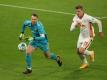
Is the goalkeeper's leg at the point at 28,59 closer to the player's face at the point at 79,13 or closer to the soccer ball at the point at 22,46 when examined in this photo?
the soccer ball at the point at 22,46

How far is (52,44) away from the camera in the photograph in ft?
68.9

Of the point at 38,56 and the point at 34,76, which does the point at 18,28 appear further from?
the point at 34,76

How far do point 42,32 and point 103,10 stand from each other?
10979mm

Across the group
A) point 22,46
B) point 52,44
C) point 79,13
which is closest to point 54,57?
point 22,46

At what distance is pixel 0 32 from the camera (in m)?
22.8

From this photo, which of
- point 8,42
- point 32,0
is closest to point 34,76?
point 8,42

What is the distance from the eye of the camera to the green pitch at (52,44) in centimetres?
1700

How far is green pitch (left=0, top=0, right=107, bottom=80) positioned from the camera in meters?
17.0

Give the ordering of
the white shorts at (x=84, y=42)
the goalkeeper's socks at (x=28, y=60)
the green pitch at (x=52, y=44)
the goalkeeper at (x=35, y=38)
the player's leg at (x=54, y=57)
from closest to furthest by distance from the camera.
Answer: the goalkeeper at (x=35, y=38)
the goalkeeper's socks at (x=28, y=60)
the green pitch at (x=52, y=44)
the white shorts at (x=84, y=42)
the player's leg at (x=54, y=57)

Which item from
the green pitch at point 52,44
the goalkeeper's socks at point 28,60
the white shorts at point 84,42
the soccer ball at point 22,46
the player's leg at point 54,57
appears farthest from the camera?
the player's leg at point 54,57

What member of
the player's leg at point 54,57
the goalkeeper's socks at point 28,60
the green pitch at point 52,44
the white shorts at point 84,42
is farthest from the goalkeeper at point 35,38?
the white shorts at point 84,42

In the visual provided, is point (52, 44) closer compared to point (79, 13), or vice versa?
point (79, 13)

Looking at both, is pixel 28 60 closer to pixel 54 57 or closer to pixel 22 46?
pixel 22 46

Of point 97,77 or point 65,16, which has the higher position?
point 65,16
